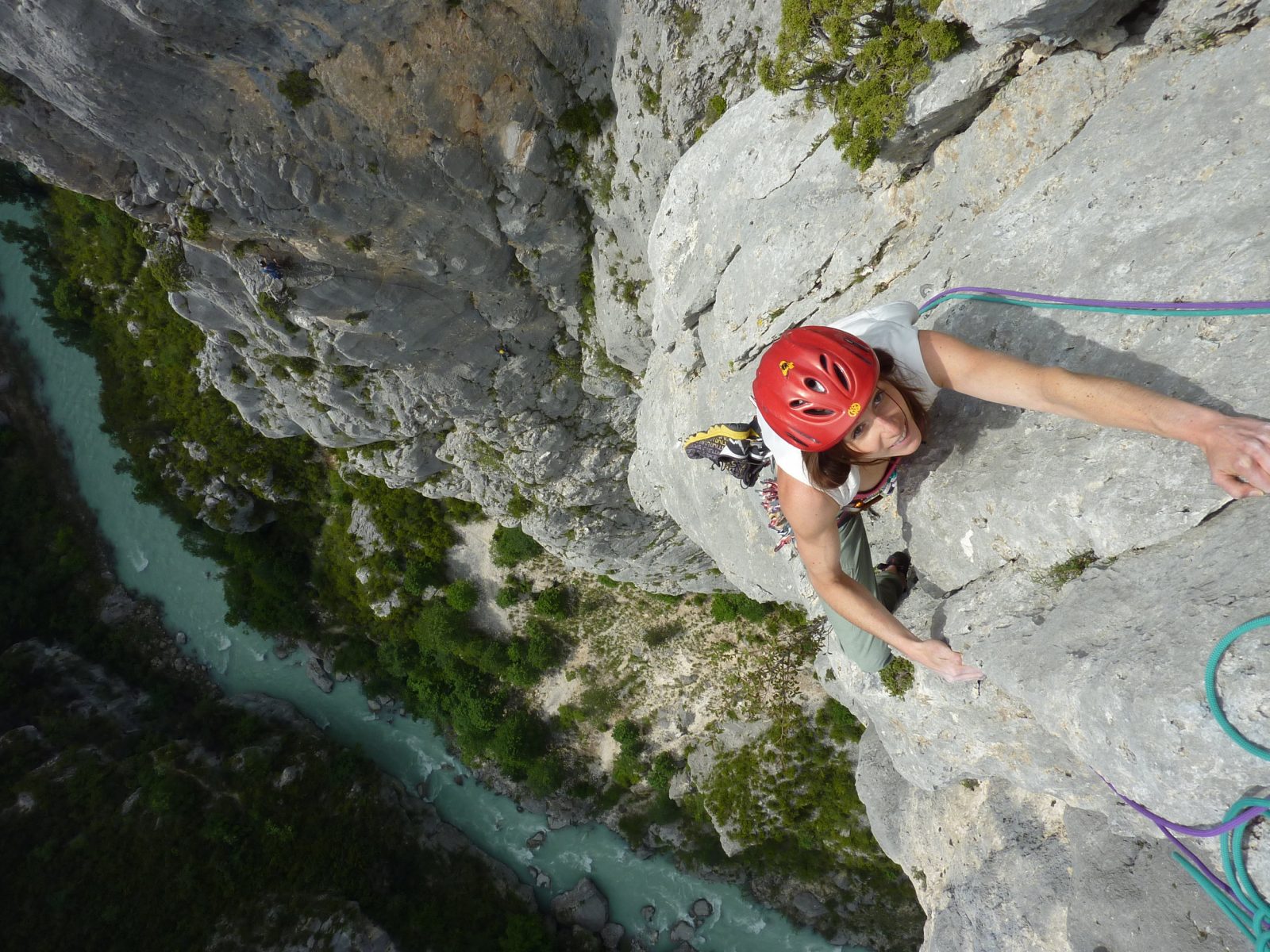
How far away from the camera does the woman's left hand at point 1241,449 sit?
3.09 m

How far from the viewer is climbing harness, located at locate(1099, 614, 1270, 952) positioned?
315 cm

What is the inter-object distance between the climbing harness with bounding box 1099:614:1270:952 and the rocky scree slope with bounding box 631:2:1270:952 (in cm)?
7

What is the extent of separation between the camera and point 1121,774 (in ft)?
12.4

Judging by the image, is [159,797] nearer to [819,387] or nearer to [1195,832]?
[819,387]

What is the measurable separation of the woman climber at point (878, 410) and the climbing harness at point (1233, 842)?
0.94 metres

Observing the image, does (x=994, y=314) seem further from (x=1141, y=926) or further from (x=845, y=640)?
(x=1141, y=926)

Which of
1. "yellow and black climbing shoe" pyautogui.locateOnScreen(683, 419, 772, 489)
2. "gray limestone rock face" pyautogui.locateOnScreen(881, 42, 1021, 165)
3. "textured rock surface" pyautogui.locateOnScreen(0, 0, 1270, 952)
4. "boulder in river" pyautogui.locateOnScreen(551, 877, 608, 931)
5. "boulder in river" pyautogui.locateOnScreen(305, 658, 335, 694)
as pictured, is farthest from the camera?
"boulder in river" pyautogui.locateOnScreen(305, 658, 335, 694)

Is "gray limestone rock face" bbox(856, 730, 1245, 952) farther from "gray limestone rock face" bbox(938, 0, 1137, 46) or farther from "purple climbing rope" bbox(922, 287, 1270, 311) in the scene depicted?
"gray limestone rock face" bbox(938, 0, 1137, 46)

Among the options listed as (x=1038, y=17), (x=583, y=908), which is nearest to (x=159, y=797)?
(x=583, y=908)

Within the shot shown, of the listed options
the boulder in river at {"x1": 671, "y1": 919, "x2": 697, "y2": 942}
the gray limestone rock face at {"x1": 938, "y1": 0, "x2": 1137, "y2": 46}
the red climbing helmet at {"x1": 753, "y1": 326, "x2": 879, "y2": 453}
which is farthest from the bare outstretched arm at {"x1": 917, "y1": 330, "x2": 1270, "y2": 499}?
the boulder in river at {"x1": 671, "y1": 919, "x2": 697, "y2": 942}

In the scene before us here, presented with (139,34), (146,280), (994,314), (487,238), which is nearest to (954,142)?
(994,314)

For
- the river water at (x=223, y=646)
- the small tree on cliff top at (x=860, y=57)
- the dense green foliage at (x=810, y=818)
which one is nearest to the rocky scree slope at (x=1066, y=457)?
the small tree on cliff top at (x=860, y=57)

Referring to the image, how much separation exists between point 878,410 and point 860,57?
3419 millimetres

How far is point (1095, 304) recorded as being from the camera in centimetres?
396
